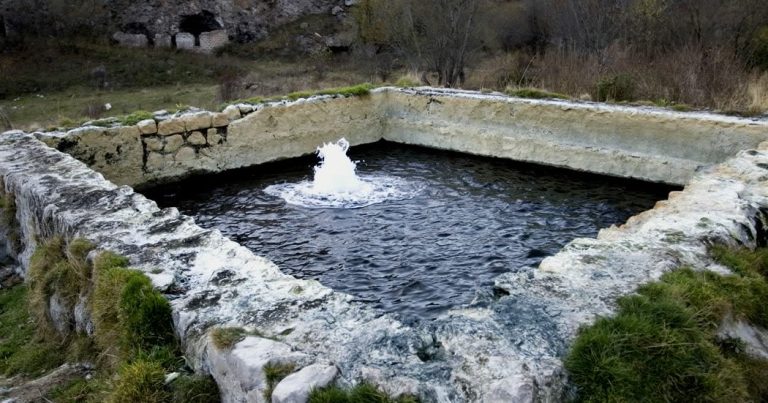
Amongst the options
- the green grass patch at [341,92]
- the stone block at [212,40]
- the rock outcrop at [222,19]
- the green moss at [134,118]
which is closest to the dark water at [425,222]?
the green moss at [134,118]

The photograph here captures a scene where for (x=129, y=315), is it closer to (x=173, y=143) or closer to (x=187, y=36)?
(x=173, y=143)

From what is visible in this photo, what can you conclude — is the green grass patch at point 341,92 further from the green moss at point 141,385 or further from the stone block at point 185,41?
the stone block at point 185,41

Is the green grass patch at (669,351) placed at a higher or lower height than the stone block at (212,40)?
higher

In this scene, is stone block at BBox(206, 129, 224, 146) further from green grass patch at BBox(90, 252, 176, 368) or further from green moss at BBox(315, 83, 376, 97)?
green grass patch at BBox(90, 252, 176, 368)

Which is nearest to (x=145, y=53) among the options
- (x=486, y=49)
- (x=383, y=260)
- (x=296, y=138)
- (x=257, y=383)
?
(x=486, y=49)

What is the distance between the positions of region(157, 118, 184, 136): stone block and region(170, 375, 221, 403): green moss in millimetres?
6053

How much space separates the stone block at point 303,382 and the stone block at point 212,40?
81.2 ft

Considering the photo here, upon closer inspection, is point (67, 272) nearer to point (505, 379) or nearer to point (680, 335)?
point (505, 379)

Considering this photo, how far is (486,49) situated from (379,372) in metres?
19.5

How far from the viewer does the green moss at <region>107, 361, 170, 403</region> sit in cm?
285

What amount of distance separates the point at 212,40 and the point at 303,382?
1000 inches

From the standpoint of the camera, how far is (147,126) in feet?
26.8

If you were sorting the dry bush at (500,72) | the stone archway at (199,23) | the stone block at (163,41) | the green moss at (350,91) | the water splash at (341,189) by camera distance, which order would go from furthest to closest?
the stone archway at (199,23)
the stone block at (163,41)
the dry bush at (500,72)
the green moss at (350,91)
the water splash at (341,189)

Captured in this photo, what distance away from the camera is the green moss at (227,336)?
9.45 feet
